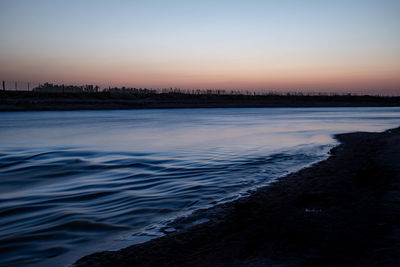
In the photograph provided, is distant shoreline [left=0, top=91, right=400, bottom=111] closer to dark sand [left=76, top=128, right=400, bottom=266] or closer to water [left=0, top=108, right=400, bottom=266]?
water [left=0, top=108, right=400, bottom=266]

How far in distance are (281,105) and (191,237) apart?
270 feet

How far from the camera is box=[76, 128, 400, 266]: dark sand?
3.45 m

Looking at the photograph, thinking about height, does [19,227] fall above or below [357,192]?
below

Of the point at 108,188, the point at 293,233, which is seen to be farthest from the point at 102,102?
the point at 293,233

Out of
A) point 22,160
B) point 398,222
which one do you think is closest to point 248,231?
point 398,222

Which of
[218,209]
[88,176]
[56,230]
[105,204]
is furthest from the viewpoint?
[88,176]

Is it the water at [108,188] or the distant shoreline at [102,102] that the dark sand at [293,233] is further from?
the distant shoreline at [102,102]

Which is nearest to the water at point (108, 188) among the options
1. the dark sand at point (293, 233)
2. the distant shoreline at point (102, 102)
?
the dark sand at point (293, 233)

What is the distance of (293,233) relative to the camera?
416 cm

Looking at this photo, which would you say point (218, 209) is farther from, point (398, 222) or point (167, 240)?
point (398, 222)

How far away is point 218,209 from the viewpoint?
18.6 ft

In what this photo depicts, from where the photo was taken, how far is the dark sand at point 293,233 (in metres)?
3.45

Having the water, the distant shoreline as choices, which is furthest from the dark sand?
the distant shoreline

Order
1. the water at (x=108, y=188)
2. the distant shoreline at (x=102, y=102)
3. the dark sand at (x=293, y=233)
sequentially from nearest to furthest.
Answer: the dark sand at (x=293, y=233) < the water at (x=108, y=188) < the distant shoreline at (x=102, y=102)
